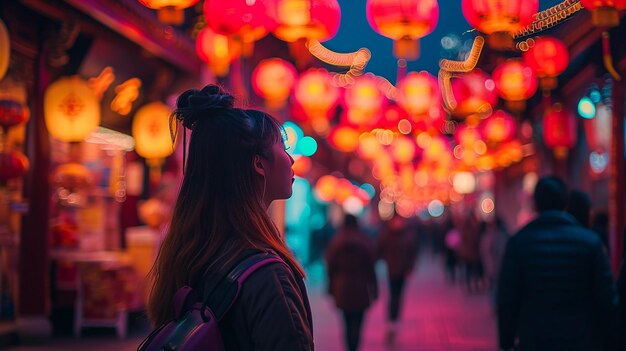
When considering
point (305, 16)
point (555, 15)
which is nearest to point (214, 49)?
point (305, 16)

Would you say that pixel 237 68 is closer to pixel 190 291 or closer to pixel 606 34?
pixel 606 34

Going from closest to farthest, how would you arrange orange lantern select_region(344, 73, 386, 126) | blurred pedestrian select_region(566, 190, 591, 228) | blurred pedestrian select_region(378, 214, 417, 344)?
blurred pedestrian select_region(566, 190, 591, 228), blurred pedestrian select_region(378, 214, 417, 344), orange lantern select_region(344, 73, 386, 126)

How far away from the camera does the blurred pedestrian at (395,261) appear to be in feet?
41.3

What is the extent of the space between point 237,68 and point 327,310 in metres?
5.86

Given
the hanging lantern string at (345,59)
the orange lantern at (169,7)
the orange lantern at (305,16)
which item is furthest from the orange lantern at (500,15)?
the hanging lantern string at (345,59)

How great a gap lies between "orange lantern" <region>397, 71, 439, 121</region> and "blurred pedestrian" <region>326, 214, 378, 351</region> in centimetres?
536

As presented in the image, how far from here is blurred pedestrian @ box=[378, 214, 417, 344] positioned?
12586 mm

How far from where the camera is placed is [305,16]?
8.30 m

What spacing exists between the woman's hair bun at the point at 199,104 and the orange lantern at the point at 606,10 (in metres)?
5.38

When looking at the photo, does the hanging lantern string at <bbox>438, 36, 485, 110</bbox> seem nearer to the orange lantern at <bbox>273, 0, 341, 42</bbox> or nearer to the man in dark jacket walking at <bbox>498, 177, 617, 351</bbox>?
the orange lantern at <bbox>273, 0, 341, 42</bbox>

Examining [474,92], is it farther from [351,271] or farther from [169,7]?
[169,7]

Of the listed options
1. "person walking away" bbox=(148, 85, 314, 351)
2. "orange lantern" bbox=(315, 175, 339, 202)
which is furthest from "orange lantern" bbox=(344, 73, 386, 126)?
"orange lantern" bbox=(315, 175, 339, 202)

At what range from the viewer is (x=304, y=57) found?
9938 mm

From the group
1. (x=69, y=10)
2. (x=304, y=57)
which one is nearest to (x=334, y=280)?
(x=304, y=57)
